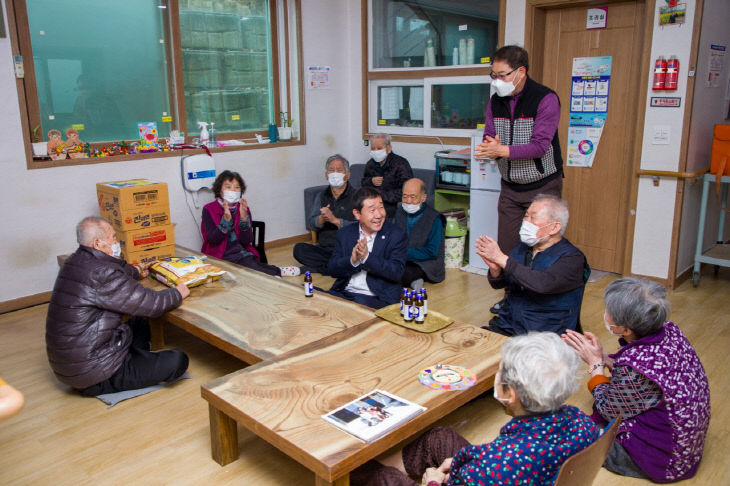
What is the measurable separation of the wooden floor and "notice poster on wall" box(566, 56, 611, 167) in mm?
1730

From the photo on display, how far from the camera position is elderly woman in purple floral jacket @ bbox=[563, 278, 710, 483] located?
6.99 feet

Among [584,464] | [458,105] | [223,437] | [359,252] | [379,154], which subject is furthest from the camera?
[458,105]

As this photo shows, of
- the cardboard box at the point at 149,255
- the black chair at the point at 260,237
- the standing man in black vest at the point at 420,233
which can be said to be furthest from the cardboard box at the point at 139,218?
the standing man in black vest at the point at 420,233

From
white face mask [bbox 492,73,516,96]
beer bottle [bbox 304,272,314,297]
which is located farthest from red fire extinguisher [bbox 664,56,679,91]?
beer bottle [bbox 304,272,314,297]

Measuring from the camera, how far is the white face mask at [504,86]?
3811mm

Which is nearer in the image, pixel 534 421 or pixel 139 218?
pixel 534 421

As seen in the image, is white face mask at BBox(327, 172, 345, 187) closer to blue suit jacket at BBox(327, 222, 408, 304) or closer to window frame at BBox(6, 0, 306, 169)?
window frame at BBox(6, 0, 306, 169)

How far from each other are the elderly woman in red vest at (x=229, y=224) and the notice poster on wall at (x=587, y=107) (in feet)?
8.72

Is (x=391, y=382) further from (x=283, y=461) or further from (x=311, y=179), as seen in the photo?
(x=311, y=179)

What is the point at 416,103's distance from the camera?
6102 millimetres

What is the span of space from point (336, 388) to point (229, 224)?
2597 millimetres

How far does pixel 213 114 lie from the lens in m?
5.62

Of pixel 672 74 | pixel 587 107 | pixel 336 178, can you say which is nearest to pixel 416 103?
pixel 336 178

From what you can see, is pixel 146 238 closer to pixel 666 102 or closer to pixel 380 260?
pixel 380 260
